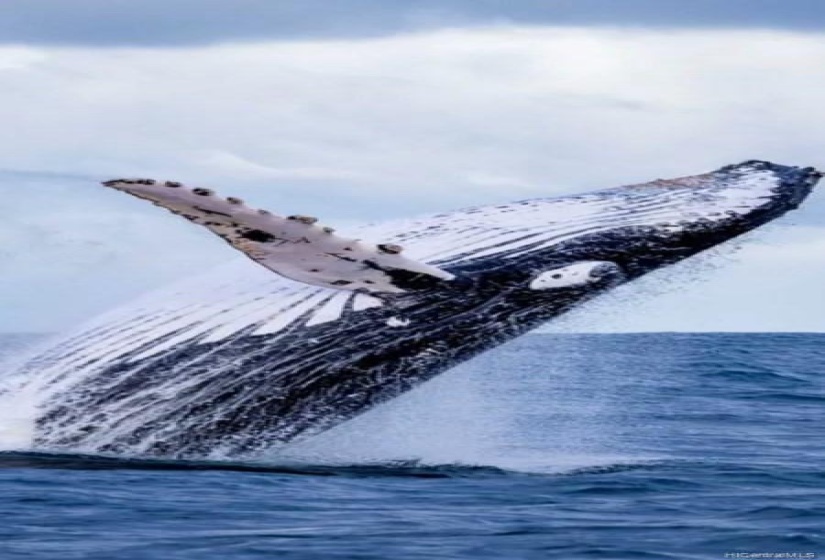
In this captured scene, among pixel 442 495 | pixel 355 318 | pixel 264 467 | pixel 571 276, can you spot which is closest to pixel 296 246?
pixel 355 318

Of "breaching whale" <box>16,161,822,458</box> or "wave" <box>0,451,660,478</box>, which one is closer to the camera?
"breaching whale" <box>16,161,822,458</box>

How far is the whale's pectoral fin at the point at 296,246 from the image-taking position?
40.1 ft

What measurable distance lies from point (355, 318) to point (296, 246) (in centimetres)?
98

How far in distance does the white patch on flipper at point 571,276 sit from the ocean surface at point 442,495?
74cm

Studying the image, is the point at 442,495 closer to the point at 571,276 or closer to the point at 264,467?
the point at 264,467

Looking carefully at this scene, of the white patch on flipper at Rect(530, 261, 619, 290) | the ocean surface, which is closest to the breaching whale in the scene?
the white patch on flipper at Rect(530, 261, 619, 290)

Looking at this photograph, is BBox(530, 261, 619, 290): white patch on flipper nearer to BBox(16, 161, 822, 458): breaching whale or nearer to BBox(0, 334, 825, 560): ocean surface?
BBox(16, 161, 822, 458): breaching whale

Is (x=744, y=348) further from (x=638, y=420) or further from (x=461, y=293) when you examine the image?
(x=461, y=293)

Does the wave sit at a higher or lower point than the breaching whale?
lower

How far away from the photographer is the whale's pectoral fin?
1222 cm

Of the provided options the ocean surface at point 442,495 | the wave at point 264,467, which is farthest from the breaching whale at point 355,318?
the ocean surface at point 442,495

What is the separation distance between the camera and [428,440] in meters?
16.8

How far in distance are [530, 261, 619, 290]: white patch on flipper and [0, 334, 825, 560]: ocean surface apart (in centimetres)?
74

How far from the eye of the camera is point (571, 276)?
528 inches
